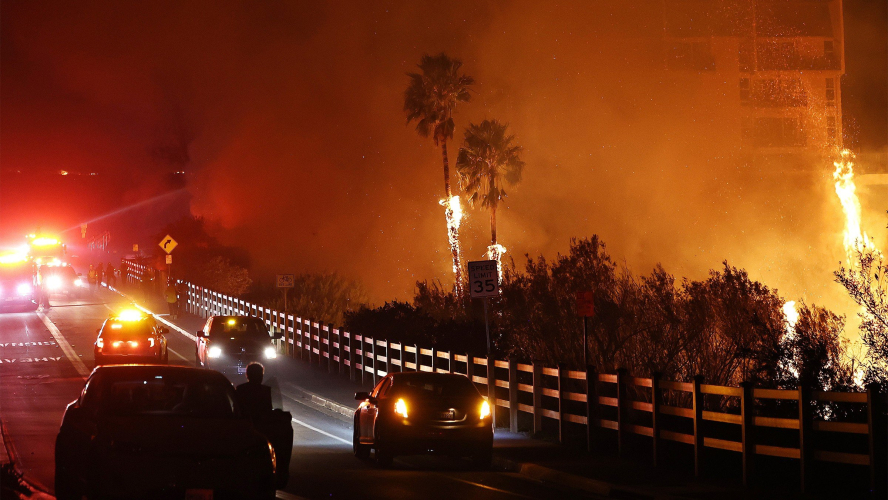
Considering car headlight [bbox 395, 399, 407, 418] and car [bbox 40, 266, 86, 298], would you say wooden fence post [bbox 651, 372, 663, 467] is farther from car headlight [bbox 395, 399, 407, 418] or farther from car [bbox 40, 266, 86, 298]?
car [bbox 40, 266, 86, 298]

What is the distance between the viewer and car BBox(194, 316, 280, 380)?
24453mm

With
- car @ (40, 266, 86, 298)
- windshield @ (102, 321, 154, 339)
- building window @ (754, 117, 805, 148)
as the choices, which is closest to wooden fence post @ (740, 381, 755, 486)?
windshield @ (102, 321, 154, 339)

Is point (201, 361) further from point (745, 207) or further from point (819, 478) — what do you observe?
point (745, 207)

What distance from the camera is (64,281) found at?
68.4 meters

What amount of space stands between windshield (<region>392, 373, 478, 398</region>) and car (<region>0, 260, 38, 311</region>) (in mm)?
37131

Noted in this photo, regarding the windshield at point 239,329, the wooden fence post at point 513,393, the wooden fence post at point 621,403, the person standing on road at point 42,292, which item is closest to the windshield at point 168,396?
the wooden fence post at point 621,403

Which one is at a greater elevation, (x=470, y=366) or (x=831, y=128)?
(x=831, y=128)

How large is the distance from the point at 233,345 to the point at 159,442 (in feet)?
56.2

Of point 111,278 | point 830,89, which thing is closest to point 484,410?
point 111,278

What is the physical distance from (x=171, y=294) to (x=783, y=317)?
29620mm

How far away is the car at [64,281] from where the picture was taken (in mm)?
60566

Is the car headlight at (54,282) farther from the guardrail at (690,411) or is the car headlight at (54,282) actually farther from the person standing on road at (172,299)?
the guardrail at (690,411)

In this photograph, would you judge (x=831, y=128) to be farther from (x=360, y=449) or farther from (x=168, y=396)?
(x=168, y=396)

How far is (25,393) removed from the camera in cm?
2053
